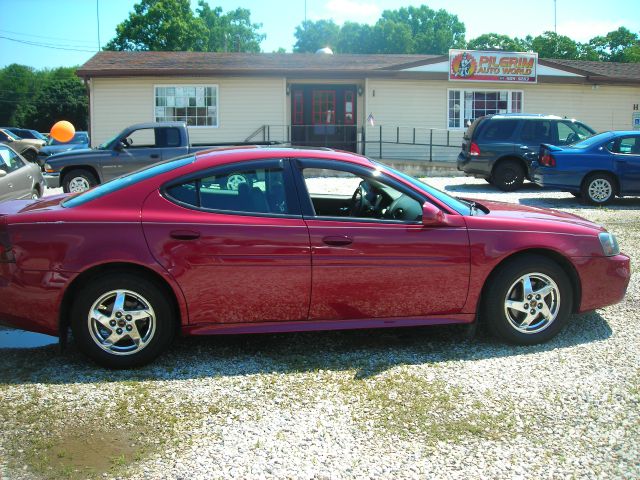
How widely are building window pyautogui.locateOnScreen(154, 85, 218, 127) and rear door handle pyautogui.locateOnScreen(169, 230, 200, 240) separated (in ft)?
54.5

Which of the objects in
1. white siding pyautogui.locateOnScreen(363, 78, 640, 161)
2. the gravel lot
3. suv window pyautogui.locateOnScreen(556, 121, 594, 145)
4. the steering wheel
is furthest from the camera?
white siding pyautogui.locateOnScreen(363, 78, 640, 161)

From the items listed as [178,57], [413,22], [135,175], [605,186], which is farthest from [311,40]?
[135,175]

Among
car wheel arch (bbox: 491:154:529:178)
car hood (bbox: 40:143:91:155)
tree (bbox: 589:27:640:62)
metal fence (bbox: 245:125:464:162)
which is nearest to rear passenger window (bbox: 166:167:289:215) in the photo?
car wheel arch (bbox: 491:154:529:178)

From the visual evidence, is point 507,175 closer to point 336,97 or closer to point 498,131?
point 498,131

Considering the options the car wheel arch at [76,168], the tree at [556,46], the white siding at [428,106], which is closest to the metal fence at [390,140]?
the white siding at [428,106]

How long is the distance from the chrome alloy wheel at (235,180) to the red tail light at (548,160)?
945 cm

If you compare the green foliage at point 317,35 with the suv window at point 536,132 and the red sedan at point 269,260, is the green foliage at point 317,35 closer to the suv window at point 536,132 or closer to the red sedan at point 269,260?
the suv window at point 536,132

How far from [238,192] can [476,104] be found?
18.6 meters

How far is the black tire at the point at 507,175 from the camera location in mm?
14984

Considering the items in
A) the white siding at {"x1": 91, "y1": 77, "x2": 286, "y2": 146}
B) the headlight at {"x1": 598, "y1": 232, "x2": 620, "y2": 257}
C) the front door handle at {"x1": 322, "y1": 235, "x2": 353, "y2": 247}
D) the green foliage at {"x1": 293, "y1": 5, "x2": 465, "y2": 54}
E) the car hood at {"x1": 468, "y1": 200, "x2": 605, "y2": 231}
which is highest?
the green foliage at {"x1": 293, "y1": 5, "x2": 465, "y2": 54}

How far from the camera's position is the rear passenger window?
4480 millimetres

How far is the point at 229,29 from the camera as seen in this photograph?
74.6m

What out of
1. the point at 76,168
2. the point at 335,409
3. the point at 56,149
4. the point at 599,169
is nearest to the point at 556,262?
the point at 335,409

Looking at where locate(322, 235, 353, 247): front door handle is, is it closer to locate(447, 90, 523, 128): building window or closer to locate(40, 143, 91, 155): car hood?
locate(447, 90, 523, 128): building window
